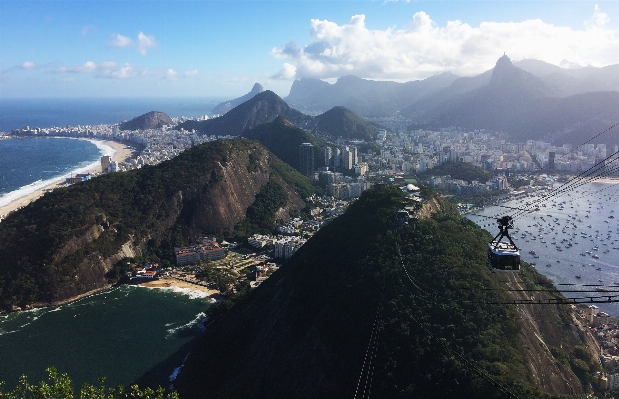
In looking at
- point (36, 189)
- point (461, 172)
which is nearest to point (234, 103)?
point (36, 189)

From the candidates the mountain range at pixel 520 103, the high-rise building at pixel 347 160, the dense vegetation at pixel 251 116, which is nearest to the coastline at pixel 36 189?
the dense vegetation at pixel 251 116

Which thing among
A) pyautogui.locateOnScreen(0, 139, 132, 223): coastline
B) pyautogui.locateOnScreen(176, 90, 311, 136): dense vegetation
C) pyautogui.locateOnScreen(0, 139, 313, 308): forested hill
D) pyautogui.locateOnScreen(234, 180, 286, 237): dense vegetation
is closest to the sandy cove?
pyautogui.locateOnScreen(0, 139, 313, 308): forested hill

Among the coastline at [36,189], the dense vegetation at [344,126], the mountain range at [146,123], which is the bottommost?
the coastline at [36,189]

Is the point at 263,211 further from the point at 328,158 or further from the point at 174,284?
the point at 328,158

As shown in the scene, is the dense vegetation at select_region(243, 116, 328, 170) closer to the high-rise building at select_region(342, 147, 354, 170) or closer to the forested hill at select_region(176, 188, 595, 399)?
the high-rise building at select_region(342, 147, 354, 170)

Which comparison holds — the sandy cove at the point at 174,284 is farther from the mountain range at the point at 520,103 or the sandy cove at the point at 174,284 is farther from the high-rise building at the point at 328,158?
the mountain range at the point at 520,103

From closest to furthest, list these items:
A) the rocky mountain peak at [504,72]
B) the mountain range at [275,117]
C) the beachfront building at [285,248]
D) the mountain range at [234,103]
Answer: the beachfront building at [285,248], the mountain range at [275,117], the rocky mountain peak at [504,72], the mountain range at [234,103]
